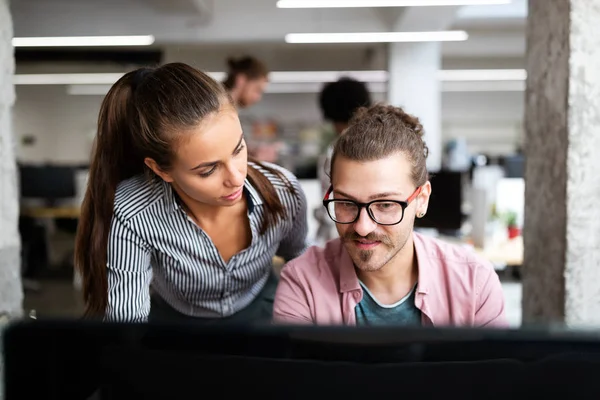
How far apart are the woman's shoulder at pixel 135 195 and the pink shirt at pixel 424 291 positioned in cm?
40

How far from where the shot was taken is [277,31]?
706 centimetres

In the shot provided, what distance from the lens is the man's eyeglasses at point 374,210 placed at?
1.17m

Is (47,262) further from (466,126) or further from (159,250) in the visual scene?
(466,126)

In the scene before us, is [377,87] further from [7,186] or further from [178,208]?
[178,208]

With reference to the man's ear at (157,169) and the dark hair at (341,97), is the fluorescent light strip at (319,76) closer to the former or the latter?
the dark hair at (341,97)

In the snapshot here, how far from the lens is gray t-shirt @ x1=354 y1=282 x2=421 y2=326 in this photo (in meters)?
1.30

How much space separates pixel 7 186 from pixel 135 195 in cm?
57

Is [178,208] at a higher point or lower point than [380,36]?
lower

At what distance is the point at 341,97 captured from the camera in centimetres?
293

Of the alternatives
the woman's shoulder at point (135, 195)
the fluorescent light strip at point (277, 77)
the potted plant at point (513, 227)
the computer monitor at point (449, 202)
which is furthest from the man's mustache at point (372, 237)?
the fluorescent light strip at point (277, 77)

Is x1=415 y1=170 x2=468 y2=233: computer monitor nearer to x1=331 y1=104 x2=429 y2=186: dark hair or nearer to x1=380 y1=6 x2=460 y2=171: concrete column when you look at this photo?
x1=331 y1=104 x2=429 y2=186: dark hair

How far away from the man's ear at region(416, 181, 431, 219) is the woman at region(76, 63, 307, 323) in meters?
0.40

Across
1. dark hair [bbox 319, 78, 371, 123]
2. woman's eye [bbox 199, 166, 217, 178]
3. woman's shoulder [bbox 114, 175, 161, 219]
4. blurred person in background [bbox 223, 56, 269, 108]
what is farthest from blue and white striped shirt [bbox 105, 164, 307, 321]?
blurred person in background [bbox 223, 56, 269, 108]

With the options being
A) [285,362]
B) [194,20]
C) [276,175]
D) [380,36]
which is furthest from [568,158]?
[194,20]
